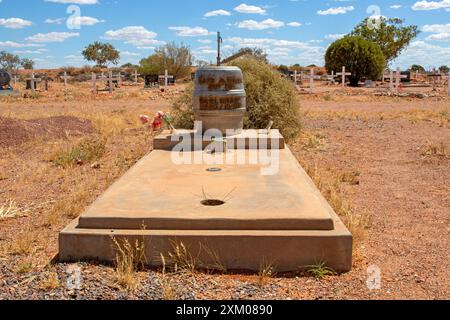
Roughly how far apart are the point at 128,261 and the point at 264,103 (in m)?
7.94

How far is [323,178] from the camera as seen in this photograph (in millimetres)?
8172

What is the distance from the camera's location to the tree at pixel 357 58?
39719 millimetres

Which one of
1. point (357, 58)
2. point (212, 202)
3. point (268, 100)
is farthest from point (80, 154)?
point (357, 58)

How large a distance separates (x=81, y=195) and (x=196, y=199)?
245 cm

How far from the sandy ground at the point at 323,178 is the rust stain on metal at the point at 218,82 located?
2111 millimetres

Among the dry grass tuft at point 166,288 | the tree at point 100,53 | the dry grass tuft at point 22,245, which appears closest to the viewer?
the dry grass tuft at point 166,288

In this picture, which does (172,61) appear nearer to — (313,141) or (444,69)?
(313,141)

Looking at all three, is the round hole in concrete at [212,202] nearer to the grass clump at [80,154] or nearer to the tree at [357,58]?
the grass clump at [80,154]

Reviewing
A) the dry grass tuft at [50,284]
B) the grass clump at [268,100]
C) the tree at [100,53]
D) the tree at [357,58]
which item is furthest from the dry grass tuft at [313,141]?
the tree at [100,53]

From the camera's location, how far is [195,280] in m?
4.14

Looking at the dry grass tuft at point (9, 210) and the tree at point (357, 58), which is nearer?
the dry grass tuft at point (9, 210)

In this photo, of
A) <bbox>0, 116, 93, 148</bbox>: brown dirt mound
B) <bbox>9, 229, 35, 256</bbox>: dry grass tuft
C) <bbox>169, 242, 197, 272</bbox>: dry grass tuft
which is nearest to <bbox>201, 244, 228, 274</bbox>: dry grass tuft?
<bbox>169, 242, 197, 272</bbox>: dry grass tuft
